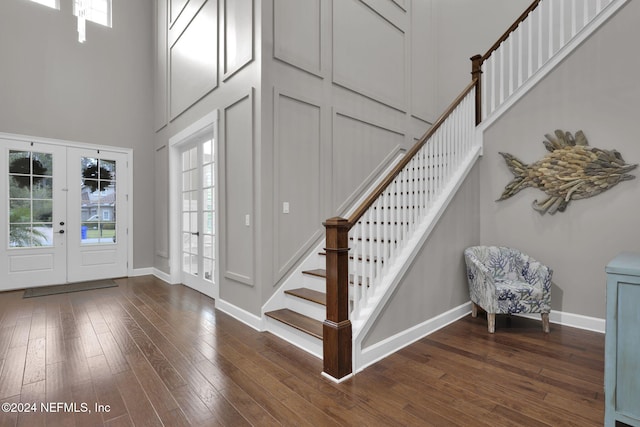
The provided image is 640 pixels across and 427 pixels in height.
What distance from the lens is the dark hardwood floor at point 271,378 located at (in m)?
1.82

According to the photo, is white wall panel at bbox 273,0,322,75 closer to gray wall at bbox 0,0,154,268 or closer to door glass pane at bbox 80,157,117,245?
gray wall at bbox 0,0,154,268

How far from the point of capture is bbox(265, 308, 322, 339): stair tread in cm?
264

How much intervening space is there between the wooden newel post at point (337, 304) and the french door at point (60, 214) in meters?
5.14

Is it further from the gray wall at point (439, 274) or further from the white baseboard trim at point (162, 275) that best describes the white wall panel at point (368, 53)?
the white baseboard trim at point (162, 275)

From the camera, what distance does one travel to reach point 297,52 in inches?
135

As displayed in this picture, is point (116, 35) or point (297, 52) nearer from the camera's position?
point (297, 52)

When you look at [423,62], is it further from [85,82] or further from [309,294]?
[85,82]

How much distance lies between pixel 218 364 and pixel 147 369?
51 cm

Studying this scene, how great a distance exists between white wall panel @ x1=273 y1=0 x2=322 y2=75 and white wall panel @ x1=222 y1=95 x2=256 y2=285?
2.16ft

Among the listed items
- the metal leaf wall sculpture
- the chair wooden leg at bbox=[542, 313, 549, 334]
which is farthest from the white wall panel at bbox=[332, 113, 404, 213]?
the chair wooden leg at bbox=[542, 313, 549, 334]

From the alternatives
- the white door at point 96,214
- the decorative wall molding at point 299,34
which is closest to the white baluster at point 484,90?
the decorative wall molding at point 299,34

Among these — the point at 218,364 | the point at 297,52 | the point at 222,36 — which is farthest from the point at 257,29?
the point at 218,364

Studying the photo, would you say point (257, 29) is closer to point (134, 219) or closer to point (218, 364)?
point (218, 364)

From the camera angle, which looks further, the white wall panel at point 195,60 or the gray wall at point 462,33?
the gray wall at point 462,33
